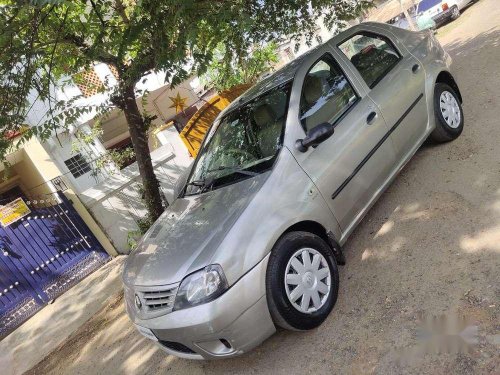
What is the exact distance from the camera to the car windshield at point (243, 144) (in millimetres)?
3486

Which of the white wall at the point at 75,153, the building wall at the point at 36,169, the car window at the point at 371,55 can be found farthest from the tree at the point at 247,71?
the car window at the point at 371,55

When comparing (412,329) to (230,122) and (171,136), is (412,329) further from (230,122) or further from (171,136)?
(171,136)

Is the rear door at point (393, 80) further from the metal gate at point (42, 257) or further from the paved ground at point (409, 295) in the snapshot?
the metal gate at point (42, 257)

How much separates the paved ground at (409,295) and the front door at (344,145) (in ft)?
1.50

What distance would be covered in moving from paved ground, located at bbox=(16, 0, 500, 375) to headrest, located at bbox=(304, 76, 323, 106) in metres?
1.41

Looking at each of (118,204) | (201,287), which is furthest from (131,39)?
(118,204)

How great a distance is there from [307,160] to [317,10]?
5.59 metres

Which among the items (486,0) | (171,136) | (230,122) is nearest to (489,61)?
(230,122)

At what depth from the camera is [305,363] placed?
2900mm

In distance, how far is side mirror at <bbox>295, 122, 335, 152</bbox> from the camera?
3242mm

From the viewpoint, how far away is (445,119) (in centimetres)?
462

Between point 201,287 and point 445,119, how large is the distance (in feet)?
11.5

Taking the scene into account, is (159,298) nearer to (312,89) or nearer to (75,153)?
(312,89)

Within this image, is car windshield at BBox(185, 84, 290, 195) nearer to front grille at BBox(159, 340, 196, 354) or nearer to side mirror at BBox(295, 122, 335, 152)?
side mirror at BBox(295, 122, 335, 152)
